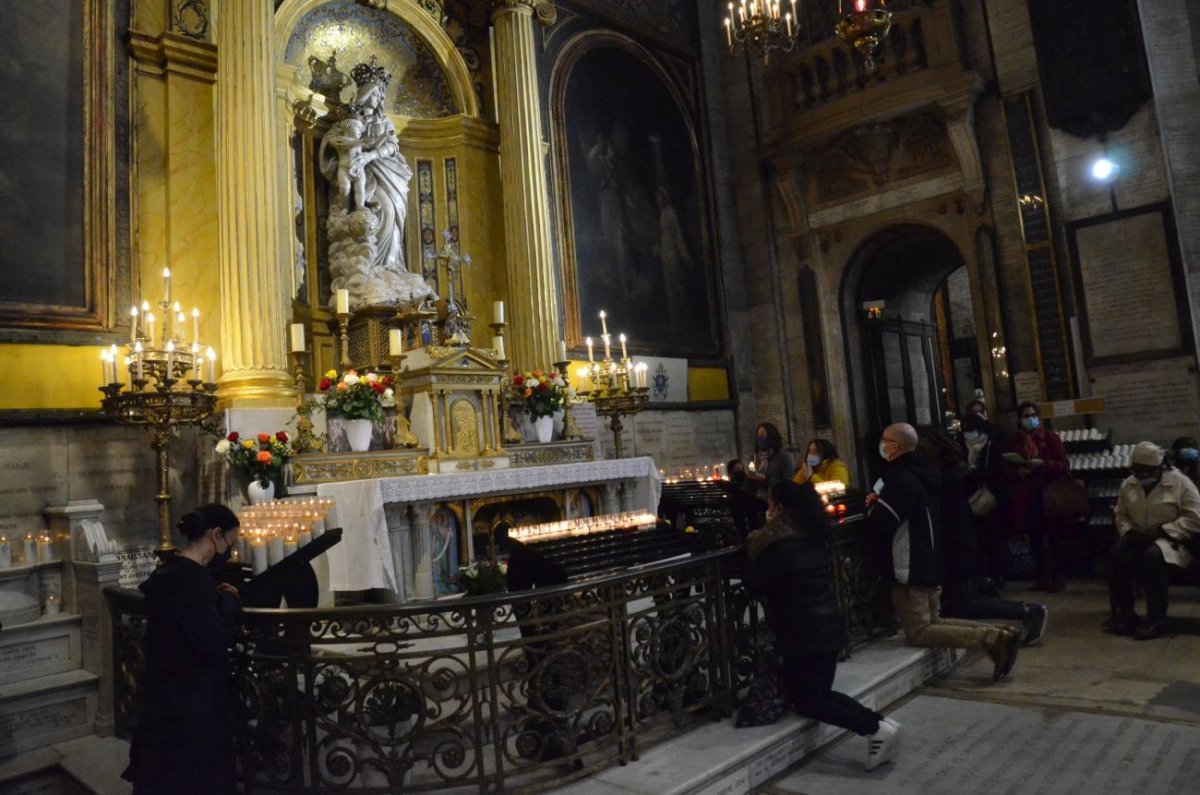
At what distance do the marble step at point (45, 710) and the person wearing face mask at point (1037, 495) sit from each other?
7.77m

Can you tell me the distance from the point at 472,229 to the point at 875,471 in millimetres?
7876

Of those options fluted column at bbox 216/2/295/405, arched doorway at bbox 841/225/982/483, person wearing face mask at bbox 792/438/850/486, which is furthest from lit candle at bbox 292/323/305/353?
arched doorway at bbox 841/225/982/483

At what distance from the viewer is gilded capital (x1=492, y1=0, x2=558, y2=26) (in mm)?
11016

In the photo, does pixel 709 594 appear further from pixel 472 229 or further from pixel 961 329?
pixel 961 329

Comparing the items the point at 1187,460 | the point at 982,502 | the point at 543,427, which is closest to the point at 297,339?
the point at 543,427

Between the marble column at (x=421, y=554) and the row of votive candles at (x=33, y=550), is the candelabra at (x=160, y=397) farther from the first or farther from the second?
the marble column at (x=421, y=554)

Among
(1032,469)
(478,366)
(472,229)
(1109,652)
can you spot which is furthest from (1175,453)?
(472,229)

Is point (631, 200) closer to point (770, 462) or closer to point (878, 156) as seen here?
point (878, 156)

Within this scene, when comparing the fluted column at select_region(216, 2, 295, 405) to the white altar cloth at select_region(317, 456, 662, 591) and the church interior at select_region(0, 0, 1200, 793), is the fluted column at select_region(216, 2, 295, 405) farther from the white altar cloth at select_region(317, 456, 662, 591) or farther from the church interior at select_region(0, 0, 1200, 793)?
the white altar cloth at select_region(317, 456, 662, 591)

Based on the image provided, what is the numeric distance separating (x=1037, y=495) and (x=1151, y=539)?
1838mm

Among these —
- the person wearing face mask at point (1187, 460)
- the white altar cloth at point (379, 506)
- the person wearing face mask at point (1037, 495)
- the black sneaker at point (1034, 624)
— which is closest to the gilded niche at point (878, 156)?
the person wearing face mask at point (1037, 495)

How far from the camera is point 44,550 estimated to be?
18.0ft

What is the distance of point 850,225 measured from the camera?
44.2 feet

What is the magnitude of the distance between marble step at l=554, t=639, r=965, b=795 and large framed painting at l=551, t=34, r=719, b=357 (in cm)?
757
